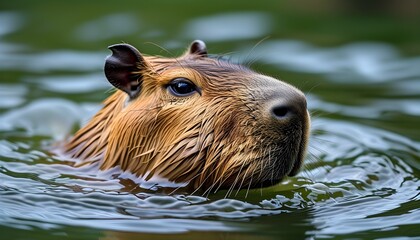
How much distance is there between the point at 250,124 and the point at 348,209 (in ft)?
2.50

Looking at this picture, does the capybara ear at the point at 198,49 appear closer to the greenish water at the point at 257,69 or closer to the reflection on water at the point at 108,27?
the greenish water at the point at 257,69

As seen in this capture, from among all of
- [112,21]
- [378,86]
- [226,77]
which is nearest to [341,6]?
[112,21]

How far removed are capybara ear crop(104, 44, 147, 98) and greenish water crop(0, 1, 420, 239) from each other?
53cm

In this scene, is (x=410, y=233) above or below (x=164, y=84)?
below

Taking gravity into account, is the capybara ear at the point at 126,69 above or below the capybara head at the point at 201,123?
above

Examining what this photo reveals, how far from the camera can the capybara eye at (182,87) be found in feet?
17.0

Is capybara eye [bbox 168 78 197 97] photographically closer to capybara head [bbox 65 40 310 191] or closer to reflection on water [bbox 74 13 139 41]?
capybara head [bbox 65 40 310 191]

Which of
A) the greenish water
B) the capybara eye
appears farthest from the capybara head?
the greenish water

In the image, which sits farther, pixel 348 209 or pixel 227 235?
pixel 348 209

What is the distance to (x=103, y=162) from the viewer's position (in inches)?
216

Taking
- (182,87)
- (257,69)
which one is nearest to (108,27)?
(257,69)

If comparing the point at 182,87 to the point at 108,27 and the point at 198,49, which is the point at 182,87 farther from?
the point at 108,27

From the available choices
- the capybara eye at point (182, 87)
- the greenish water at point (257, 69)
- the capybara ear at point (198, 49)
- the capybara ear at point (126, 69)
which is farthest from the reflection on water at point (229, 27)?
the capybara eye at point (182, 87)

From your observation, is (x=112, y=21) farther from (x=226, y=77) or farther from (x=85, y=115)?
(x=226, y=77)
